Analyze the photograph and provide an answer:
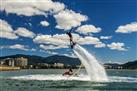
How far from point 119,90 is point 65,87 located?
19.9 feet

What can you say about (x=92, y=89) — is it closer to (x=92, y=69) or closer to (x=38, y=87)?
(x=38, y=87)

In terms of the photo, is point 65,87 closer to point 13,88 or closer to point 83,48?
point 13,88

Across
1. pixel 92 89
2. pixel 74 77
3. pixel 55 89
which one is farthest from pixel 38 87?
pixel 74 77

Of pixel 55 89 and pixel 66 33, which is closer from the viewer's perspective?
pixel 55 89

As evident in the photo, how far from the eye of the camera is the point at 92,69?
53.9 m

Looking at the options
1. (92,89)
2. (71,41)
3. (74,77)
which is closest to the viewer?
(92,89)

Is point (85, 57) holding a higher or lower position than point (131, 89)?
higher

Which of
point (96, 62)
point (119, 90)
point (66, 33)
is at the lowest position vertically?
point (119, 90)

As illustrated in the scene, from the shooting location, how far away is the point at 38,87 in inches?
1751

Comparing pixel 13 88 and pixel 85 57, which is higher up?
pixel 85 57

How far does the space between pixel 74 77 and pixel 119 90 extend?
57.4 ft

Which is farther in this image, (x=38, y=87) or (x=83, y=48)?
(x=83, y=48)

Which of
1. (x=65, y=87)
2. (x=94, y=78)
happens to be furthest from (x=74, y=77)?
(x=65, y=87)

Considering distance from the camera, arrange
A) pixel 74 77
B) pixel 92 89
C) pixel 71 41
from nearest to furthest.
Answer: pixel 92 89
pixel 71 41
pixel 74 77
